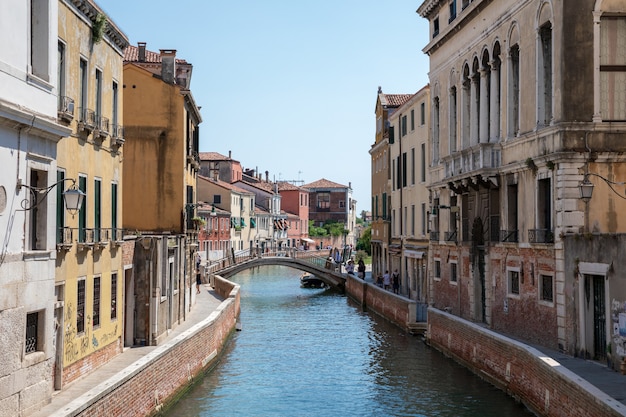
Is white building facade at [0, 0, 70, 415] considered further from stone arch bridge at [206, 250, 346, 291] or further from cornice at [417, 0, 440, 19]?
stone arch bridge at [206, 250, 346, 291]

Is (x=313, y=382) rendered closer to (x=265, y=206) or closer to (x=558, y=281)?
(x=558, y=281)

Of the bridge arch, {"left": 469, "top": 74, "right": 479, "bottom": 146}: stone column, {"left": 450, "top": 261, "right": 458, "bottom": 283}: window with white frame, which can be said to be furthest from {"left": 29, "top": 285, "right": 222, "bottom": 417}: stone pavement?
the bridge arch

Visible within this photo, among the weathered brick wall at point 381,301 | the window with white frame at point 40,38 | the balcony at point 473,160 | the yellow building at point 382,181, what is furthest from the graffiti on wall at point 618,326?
the yellow building at point 382,181

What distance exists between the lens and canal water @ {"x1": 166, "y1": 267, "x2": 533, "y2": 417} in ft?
64.1

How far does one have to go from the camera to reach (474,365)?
2248cm

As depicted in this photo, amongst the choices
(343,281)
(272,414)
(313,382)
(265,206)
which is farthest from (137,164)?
(265,206)

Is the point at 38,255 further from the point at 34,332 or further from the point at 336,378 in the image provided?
the point at 336,378

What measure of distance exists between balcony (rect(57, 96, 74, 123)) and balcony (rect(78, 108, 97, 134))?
0.83 m

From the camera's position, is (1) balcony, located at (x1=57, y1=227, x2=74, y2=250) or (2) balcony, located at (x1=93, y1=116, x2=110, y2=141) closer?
(1) balcony, located at (x1=57, y1=227, x2=74, y2=250)

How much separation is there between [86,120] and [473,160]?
12985mm

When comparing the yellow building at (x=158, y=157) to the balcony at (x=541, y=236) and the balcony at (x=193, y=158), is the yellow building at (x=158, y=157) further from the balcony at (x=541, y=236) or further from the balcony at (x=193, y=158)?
the balcony at (x=541, y=236)

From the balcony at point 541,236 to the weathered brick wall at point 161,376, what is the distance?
326 inches

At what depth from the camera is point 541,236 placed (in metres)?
22.1

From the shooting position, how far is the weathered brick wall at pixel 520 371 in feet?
46.0
